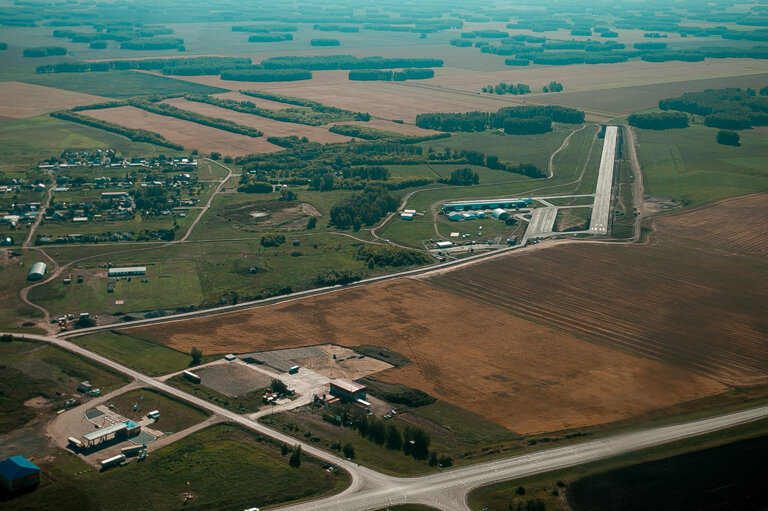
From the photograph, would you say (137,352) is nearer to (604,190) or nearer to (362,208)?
(362,208)

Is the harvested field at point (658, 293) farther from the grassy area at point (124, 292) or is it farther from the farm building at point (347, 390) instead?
the grassy area at point (124, 292)

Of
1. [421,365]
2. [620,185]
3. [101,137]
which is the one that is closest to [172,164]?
[101,137]

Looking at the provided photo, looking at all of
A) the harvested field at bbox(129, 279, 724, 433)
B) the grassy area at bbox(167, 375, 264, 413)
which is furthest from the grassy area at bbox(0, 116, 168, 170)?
the grassy area at bbox(167, 375, 264, 413)

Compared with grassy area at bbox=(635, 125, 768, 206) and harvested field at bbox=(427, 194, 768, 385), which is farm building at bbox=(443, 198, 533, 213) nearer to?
harvested field at bbox=(427, 194, 768, 385)

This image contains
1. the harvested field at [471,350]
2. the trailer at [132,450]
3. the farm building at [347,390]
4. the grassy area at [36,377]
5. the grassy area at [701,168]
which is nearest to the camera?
the trailer at [132,450]

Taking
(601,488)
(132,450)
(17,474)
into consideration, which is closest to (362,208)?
(132,450)

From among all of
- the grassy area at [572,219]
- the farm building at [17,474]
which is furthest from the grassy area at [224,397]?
the grassy area at [572,219]
